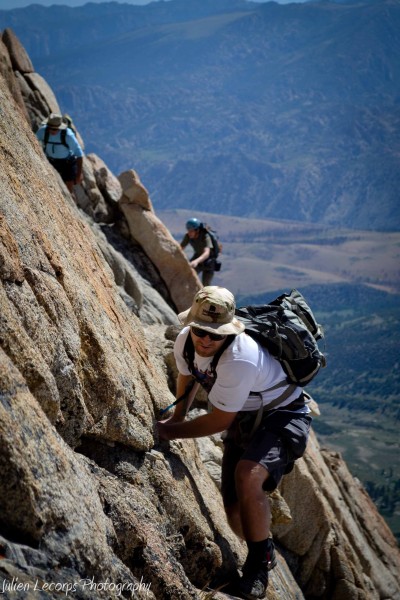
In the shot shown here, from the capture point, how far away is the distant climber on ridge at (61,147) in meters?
25.5

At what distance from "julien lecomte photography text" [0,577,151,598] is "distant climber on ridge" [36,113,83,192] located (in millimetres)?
18914

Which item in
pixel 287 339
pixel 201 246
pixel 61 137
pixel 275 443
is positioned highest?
pixel 61 137

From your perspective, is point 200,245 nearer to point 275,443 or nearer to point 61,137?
point 61,137

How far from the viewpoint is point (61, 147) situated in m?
26.0

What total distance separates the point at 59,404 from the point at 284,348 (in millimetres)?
3801

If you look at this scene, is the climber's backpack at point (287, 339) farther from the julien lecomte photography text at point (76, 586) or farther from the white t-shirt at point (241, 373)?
the julien lecomte photography text at point (76, 586)

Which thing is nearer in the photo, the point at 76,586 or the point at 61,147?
the point at 76,586

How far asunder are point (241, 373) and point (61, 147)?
17.2 metres

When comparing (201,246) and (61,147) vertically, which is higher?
(61,147)

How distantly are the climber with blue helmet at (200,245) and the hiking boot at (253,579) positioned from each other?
1971cm

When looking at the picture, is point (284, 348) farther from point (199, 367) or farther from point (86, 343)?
point (86, 343)

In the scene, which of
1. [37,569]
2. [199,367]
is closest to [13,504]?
[37,569]

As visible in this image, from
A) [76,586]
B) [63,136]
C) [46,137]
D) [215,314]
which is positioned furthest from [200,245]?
[76,586]

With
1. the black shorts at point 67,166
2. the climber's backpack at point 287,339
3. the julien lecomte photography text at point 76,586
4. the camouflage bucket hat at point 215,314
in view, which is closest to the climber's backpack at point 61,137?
the black shorts at point 67,166
